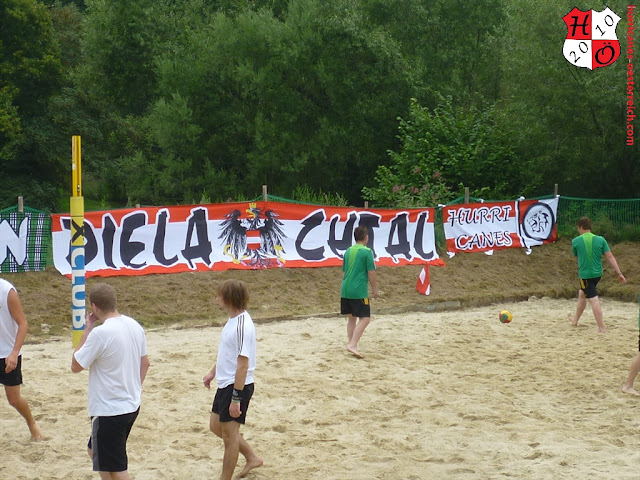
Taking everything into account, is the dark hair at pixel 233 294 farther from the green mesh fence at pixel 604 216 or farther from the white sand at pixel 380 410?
the green mesh fence at pixel 604 216

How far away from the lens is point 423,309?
15195 mm

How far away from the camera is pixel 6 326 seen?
21.7 ft

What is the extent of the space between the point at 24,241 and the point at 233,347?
890 cm

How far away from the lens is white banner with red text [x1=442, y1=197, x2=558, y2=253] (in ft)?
58.9

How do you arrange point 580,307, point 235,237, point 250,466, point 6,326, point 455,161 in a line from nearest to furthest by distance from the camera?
point 250,466 → point 6,326 → point 580,307 → point 235,237 → point 455,161

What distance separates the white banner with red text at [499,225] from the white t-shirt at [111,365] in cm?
1336

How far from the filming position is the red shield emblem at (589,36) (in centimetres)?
2161

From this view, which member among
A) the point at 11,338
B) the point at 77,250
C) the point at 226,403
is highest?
the point at 77,250

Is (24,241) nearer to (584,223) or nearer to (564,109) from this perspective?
(584,223)

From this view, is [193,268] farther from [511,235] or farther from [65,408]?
[511,235]

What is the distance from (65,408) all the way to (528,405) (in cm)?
503

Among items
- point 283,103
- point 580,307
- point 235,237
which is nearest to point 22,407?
point 235,237

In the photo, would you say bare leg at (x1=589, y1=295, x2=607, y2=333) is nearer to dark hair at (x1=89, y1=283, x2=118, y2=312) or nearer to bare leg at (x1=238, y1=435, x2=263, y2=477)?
bare leg at (x1=238, y1=435, x2=263, y2=477)

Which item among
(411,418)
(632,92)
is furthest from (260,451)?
(632,92)
